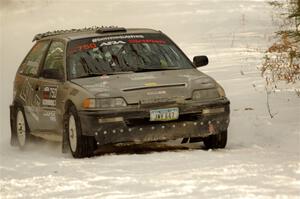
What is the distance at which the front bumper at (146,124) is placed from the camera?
29.2ft

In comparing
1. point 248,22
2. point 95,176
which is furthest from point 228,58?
point 95,176

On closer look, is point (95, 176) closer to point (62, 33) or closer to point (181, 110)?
point (181, 110)

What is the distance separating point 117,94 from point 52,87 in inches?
56.7

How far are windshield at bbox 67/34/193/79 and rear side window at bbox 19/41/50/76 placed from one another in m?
1.00

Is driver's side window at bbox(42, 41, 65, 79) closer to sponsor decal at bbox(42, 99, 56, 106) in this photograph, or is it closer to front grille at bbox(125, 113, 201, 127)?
sponsor decal at bbox(42, 99, 56, 106)

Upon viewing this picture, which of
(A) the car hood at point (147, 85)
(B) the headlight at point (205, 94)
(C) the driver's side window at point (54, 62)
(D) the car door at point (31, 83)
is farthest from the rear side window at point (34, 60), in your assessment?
(B) the headlight at point (205, 94)

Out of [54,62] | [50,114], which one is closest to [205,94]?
[50,114]

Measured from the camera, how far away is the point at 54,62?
1058 centimetres

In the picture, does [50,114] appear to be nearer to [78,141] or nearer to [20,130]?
[78,141]

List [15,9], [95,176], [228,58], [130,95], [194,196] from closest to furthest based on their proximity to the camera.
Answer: [194,196] < [95,176] < [130,95] < [228,58] < [15,9]

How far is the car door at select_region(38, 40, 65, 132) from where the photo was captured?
9992 mm

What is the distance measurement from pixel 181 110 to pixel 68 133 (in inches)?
55.6

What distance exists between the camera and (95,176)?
25.3ft

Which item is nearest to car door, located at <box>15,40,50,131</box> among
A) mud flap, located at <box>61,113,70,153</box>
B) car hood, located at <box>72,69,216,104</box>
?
mud flap, located at <box>61,113,70,153</box>
